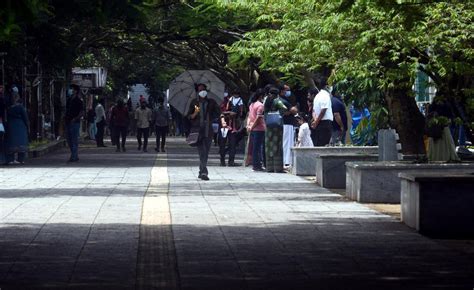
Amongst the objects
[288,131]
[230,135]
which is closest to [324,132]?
[288,131]

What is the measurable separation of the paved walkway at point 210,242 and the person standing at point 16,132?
31.9 feet

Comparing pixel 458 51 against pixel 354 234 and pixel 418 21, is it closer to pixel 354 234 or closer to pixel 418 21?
pixel 418 21

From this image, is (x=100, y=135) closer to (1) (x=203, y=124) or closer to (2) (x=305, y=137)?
(2) (x=305, y=137)

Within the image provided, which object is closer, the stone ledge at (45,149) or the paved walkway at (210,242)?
the paved walkway at (210,242)

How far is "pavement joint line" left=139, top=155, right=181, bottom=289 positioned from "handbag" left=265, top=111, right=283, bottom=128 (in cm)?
794

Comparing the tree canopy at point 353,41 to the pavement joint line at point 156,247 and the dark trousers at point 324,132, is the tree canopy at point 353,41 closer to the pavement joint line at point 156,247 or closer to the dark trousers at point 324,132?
the dark trousers at point 324,132

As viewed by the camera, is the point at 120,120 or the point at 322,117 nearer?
the point at 322,117

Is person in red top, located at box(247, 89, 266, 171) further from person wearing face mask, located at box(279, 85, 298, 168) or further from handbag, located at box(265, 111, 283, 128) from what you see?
handbag, located at box(265, 111, 283, 128)

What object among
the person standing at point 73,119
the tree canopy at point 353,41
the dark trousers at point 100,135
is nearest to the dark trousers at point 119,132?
the dark trousers at point 100,135

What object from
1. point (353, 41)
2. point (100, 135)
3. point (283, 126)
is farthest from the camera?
point (100, 135)

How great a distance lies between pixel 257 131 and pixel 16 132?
20.3 feet

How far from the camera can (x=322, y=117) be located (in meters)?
27.2

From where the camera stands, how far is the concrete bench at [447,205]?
45.1 feet

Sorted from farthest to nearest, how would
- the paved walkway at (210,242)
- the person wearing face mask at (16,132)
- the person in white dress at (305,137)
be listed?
the person wearing face mask at (16,132) < the person in white dress at (305,137) < the paved walkway at (210,242)
